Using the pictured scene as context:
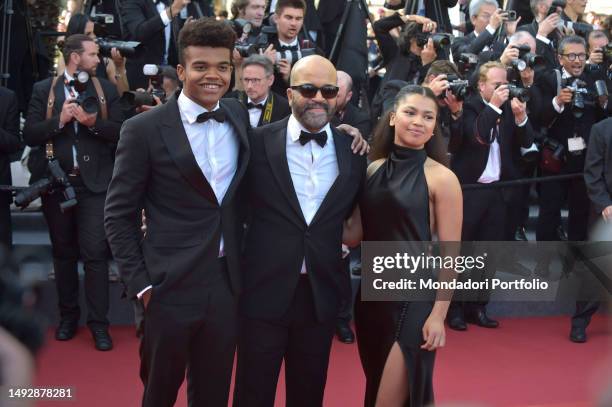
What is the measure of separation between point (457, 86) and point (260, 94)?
128 centimetres

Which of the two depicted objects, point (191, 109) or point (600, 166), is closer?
point (191, 109)

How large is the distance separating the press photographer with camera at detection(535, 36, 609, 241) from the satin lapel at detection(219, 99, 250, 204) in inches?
152

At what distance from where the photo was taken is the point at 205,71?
145 inches

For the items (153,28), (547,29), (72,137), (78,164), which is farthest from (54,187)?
(547,29)

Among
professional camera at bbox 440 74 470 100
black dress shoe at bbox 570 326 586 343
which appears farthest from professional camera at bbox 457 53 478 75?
black dress shoe at bbox 570 326 586 343

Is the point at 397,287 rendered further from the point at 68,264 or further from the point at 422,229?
the point at 68,264

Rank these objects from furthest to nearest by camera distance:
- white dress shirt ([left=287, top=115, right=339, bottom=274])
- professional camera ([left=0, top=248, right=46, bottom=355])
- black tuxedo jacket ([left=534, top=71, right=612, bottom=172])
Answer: black tuxedo jacket ([left=534, top=71, right=612, bottom=172]) → white dress shirt ([left=287, top=115, right=339, bottom=274]) → professional camera ([left=0, top=248, right=46, bottom=355])

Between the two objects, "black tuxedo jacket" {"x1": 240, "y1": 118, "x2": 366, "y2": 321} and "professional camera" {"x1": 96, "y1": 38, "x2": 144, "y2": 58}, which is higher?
"professional camera" {"x1": 96, "y1": 38, "x2": 144, "y2": 58}

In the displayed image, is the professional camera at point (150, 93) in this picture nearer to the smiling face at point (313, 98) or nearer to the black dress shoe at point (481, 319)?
the smiling face at point (313, 98)

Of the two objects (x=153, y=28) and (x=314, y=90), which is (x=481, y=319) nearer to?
(x=153, y=28)

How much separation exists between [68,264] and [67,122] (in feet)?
3.02

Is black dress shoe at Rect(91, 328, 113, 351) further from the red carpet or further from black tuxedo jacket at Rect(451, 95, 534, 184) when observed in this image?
black tuxedo jacket at Rect(451, 95, 534, 184)

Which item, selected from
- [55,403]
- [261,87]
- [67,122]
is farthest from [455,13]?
[55,403]

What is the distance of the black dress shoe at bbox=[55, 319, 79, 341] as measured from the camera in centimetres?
617
